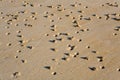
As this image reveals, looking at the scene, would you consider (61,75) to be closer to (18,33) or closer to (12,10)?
(18,33)

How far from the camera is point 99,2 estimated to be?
14000 mm

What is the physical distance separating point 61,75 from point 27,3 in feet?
21.5

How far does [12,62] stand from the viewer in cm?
1016

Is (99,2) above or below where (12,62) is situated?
above

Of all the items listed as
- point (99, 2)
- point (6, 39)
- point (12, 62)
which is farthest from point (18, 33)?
point (99, 2)

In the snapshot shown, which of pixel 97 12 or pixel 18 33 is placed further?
pixel 97 12

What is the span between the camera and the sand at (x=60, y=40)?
948cm

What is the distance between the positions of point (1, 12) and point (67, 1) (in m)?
3.34

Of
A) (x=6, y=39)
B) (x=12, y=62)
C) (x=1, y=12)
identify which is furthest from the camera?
(x=1, y=12)

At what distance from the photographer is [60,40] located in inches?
441

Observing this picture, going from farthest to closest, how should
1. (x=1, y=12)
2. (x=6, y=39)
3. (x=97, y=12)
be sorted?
(x=1, y=12) → (x=97, y=12) → (x=6, y=39)

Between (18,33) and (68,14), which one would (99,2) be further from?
(18,33)

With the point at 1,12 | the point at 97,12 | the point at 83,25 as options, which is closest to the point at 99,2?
the point at 97,12

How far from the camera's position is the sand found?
9.48 metres
